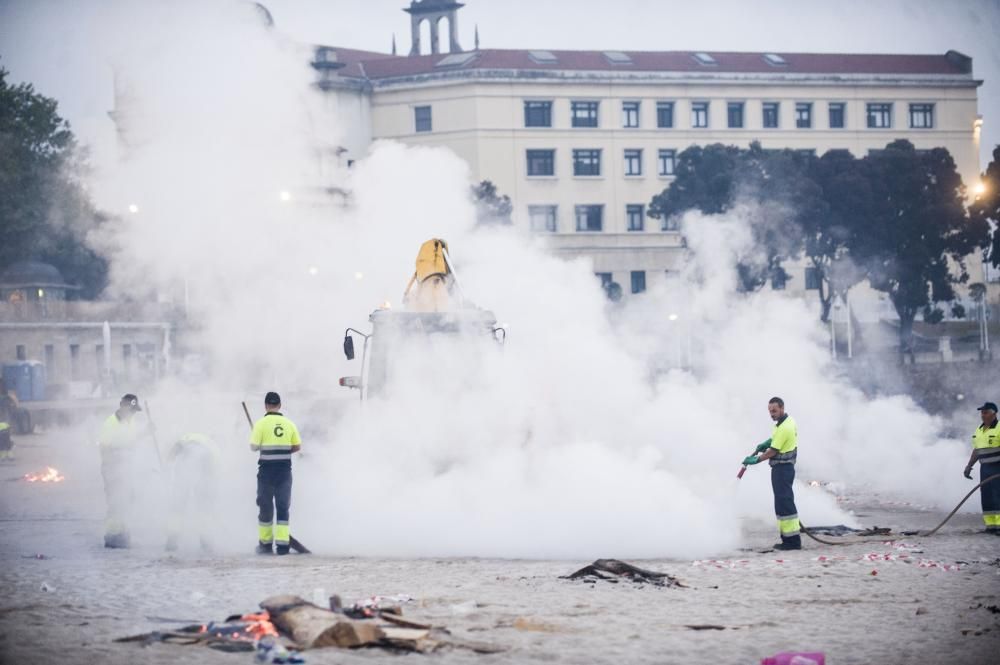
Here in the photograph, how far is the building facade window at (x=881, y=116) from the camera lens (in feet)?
299

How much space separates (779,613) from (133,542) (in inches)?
338

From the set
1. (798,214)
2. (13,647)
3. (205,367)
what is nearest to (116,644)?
(13,647)

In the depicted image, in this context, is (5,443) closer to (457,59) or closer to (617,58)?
(457,59)

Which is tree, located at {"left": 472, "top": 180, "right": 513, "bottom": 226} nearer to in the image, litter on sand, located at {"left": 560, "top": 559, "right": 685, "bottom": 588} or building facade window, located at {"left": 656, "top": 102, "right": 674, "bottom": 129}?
building facade window, located at {"left": 656, "top": 102, "right": 674, "bottom": 129}

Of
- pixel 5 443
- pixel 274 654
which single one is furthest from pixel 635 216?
pixel 274 654

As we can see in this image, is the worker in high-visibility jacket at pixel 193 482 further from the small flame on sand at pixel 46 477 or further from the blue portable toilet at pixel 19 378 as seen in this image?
the blue portable toilet at pixel 19 378

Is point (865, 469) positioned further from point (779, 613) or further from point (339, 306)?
point (779, 613)

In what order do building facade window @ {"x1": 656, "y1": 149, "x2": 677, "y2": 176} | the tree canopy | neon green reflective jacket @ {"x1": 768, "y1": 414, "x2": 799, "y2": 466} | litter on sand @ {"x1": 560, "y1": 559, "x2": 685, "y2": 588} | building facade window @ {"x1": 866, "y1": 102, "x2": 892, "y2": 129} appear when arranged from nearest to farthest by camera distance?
litter on sand @ {"x1": 560, "y1": 559, "x2": 685, "y2": 588}
neon green reflective jacket @ {"x1": 768, "y1": 414, "x2": 799, "y2": 466}
the tree canopy
building facade window @ {"x1": 656, "y1": 149, "x2": 677, "y2": 176}
building facade window @ {"x1": 866, "y1": 102, "x2": 892, "y2": 129}

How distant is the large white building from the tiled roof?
0.14m

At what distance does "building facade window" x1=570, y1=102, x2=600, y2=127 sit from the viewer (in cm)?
8731

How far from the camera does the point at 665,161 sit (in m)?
89.1

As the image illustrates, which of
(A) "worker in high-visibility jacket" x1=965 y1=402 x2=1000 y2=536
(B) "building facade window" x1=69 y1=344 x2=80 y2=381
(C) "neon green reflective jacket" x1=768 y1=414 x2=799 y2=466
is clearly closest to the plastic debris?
(C) "neon green reflective jacket" x1=768 y1=414 x2=799 y2=466

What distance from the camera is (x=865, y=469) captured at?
28016 mm

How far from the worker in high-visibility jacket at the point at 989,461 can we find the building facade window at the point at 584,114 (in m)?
71.5
